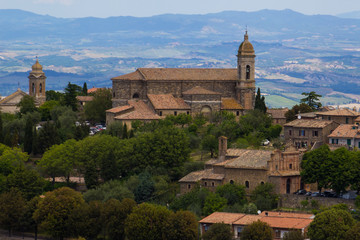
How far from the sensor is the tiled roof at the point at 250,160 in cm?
7719

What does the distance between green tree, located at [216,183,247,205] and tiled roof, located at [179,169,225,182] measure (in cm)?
189

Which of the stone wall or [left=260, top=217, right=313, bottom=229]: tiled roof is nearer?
[left=260, top=217, right=313, bottom=229]: tiled roof

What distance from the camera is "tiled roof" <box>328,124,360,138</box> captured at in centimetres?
8444

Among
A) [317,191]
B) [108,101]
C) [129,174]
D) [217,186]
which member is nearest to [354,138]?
[317,191]

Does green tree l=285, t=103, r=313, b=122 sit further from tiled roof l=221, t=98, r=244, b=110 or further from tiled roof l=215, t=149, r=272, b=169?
tiled roof l=215, t=149, r=272, b=169

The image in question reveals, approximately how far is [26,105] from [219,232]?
6129 cm

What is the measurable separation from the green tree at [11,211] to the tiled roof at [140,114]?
25327 millimetres

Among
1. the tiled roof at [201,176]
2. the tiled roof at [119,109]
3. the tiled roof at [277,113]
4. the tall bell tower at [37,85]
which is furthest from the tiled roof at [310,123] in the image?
the tall bell tower at [37,85]

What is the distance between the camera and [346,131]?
85500 millimetres

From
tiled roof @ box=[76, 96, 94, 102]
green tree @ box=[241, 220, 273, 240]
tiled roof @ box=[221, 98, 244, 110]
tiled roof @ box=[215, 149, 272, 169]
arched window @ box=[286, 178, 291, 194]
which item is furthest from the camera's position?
tiled roof @ box=[76, 96, 94, 102]

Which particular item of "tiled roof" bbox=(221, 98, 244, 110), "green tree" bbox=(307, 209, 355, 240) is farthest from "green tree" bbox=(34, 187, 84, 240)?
"tiled roof" bbox=(221, 98, 244, 110)

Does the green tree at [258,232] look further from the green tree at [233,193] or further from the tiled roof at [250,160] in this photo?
the tiled roof at [250,160]

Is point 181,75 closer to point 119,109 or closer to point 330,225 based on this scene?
point 119,109

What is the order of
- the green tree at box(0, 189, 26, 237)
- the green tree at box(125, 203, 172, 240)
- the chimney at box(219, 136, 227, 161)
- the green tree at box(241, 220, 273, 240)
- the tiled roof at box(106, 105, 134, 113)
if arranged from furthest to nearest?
1. the tiled roof at box(106, 105, 134, 113)
2. the chimney at box(219, 136, 227, 161)
3. the green tree at box(0, 189, 26, 237)
4. the green tree at box(125, 203, 172, 240)
5. the green tree at box(241, 220, 273, 240)
